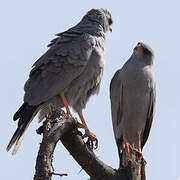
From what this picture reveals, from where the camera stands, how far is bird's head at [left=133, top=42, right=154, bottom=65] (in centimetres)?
745

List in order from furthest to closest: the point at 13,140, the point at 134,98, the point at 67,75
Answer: the point at 134,98
the point at 67,75
the point at 13,140

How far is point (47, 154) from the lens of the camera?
4.14 meters

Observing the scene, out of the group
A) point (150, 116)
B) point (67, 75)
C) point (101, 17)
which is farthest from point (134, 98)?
point (101, 17)

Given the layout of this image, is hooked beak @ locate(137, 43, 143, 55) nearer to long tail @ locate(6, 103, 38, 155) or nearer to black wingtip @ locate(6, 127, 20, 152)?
long tail @ locate(6, 103, 38, 155)

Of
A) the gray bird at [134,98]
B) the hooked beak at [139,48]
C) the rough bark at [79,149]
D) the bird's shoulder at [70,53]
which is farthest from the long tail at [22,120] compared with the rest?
the hooked beak at [139,48]

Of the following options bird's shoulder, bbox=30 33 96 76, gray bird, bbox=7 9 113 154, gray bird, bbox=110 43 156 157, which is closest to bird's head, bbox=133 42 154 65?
gray bird, bbox=110 43 156 157

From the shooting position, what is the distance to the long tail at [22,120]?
590cm

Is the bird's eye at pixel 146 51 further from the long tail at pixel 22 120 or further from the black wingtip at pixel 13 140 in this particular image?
the black wingtip at pixel 13 140

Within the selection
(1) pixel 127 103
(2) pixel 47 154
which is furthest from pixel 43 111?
(2) pixel 47 154

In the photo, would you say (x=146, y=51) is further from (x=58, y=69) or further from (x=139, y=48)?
(x=58, y=69)

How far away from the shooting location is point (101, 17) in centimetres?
767

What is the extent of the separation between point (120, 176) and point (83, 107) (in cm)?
230

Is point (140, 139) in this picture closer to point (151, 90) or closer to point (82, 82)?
point (151, 90)

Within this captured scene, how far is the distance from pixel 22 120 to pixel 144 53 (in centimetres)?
255
